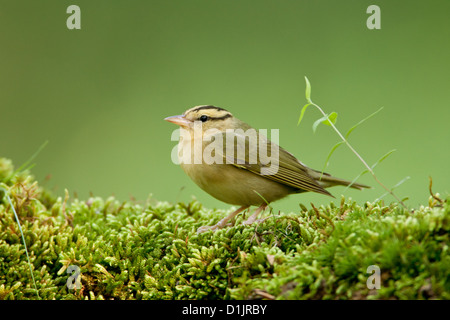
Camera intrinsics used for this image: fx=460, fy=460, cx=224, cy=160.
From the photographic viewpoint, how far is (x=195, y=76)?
9.24m

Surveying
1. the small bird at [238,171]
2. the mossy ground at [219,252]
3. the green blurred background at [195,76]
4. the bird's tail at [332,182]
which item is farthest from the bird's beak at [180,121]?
the green blurred background at [195,76]

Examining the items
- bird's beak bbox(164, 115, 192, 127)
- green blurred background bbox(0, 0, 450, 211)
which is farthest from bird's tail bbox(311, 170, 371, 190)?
green blurred background bbox(0, 0, 450, 211)

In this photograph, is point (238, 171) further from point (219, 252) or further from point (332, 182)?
point (219, 252)

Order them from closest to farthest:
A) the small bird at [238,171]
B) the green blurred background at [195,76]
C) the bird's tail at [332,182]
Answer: the small bird at [238,171], the bird's tail at [332,182], the green blurred background at [195,76]

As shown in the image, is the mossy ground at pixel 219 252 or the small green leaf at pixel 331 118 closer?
the mossy ground at pixel 219 252

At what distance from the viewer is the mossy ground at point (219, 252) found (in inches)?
86.7

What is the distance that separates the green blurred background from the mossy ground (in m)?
3.70

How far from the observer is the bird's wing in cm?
405

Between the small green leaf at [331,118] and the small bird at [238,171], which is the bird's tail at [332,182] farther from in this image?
the small green leaf at [331,118]

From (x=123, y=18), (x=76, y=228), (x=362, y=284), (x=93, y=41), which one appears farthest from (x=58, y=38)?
(x=362, y=284)

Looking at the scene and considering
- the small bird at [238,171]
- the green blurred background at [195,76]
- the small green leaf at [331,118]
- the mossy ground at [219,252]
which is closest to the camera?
the mossy ground at [219,252]

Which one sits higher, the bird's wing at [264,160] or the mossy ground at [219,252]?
the bird's wing at [264,160]
